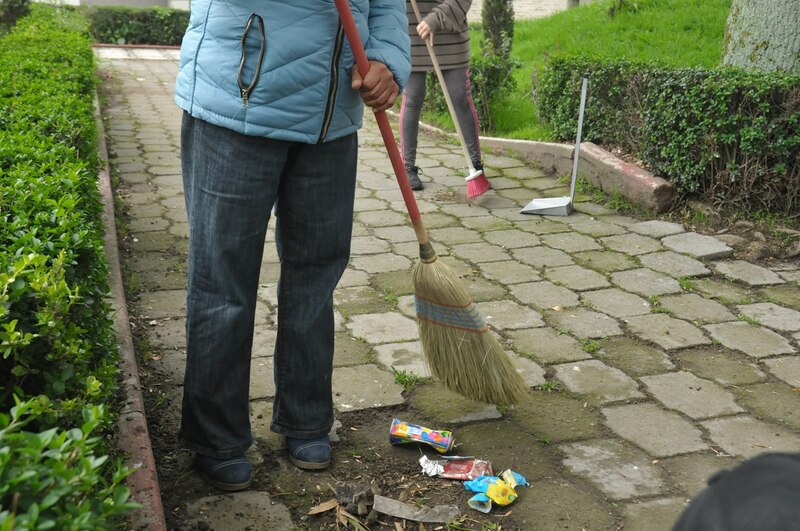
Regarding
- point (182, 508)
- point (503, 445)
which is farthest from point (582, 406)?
point (182, 508)

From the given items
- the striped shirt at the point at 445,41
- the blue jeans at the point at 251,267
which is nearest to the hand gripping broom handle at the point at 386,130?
the blue jeans at the point at 251,267

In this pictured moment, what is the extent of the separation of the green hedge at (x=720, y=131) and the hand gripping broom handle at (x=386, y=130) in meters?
3.08

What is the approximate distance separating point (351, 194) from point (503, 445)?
3.51 feet

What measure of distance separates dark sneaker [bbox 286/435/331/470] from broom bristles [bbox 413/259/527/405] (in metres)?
0.55

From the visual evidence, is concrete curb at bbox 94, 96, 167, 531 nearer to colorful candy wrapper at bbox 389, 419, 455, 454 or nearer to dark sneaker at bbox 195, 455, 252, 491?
dark sneaker at bbox 195, 455, 252, 491

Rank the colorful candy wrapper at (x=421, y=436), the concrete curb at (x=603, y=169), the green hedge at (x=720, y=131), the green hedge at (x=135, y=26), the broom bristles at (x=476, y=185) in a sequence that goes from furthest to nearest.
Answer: the green hedge at (x=135, y=26) < the broom bristles at (x=476, y=185) < the concrete curb at (x=603, y=169) < the green hedge at (x=720, y=131) < the colorful candy wrapper at (x=421, y=436)

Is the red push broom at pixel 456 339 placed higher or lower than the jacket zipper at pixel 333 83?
lower

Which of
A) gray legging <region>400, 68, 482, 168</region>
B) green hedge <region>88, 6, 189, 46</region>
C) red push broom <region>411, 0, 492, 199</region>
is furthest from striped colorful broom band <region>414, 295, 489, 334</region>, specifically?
green hedge <region>88, 6, 189, 46</region>

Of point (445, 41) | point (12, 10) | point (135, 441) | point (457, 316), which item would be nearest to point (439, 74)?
point (445, 41)

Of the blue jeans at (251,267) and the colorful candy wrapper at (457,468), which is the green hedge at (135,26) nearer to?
the blue jeans at (251,267)

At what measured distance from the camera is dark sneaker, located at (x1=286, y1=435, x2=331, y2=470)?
2980 mm

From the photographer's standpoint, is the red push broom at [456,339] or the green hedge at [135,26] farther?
the green hedge at [135,26]

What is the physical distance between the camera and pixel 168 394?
3445 millimetres

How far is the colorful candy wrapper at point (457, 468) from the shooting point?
9.73 feet
